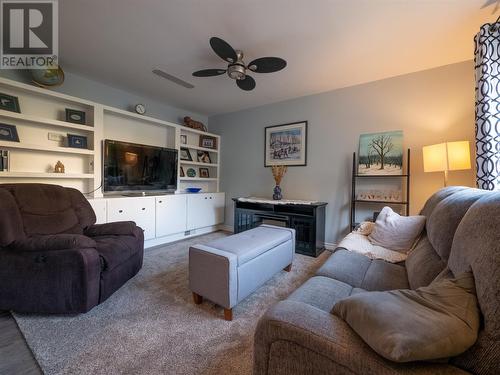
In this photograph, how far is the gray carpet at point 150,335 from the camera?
3.93 feet

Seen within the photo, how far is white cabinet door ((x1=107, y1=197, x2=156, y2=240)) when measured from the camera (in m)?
2.82

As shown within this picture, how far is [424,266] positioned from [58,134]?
4.00m

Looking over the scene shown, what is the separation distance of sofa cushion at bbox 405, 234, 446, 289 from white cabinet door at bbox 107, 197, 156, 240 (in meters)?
3.09

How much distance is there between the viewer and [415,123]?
106 inches

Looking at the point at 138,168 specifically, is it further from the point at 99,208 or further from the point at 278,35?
the point at 278,35

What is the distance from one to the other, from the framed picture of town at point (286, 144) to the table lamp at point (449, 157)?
1.62 meters

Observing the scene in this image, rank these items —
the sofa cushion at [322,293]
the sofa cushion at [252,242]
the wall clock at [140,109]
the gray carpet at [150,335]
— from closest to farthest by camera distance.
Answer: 1. the sofa cushion at [322,293]
2. the gray carpet at [150,335]
3. the sofa cushion at [252,242]
4. the wall clock at [140,109]

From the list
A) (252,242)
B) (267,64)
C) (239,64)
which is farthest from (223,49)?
(252,242)

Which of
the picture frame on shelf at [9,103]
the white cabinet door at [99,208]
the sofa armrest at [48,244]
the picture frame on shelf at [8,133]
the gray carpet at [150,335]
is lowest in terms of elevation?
the gray carpet at [150,335]

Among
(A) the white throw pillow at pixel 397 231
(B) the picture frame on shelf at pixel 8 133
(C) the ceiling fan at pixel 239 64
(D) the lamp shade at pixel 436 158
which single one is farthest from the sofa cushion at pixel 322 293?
(B) the picture frame on shelf at pixel 8 133

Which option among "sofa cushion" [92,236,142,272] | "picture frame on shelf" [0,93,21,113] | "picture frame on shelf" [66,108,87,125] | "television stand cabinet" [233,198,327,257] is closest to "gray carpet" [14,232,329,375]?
"sofa cushion" [92,236,142,272]

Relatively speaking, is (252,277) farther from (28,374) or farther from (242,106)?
(242,106)

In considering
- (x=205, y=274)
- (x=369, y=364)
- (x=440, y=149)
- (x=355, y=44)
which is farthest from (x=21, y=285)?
(x=440, y=149)

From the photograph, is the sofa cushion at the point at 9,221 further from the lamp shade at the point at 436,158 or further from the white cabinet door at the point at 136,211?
the lamp shade at the point at 436,158
